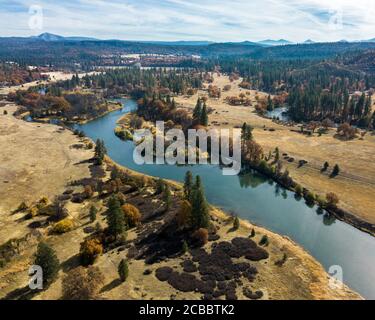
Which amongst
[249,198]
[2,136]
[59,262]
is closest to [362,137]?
[249,198]

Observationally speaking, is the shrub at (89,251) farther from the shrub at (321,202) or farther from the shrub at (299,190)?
the shrub at (299,190)

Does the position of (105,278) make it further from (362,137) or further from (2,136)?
(362,137)

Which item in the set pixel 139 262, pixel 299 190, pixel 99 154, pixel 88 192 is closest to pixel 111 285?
pixel 139 262

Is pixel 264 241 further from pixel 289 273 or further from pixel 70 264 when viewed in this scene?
pixel 70 264

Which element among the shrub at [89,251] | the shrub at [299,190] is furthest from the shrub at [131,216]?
the shrub at [299,190]

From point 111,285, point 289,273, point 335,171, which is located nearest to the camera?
point 111,285

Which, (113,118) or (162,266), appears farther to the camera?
(113,118)

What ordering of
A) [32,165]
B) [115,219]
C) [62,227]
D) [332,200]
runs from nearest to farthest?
1. [115,219]
2. [62,227]
3. [332,200]
4. [32,165]
